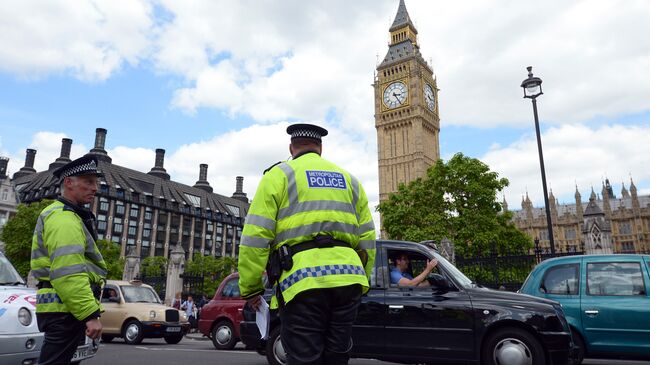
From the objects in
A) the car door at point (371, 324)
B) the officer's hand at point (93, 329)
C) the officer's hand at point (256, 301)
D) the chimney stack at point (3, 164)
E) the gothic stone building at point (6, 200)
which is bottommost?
the car door at point (371, 324)

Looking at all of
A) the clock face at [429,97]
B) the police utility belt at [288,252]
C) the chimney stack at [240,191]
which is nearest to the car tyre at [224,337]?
the police utility belt at [288,252]

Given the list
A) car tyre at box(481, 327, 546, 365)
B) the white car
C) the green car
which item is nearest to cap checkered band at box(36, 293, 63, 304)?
the white car

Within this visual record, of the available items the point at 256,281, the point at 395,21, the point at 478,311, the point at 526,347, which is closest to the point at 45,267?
the point at 256,281

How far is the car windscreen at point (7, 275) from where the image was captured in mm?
5852

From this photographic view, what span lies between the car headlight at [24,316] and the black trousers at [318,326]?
12.3 ft

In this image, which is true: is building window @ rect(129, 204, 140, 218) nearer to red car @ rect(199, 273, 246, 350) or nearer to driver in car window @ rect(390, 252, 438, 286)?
red car @ rect(199, 273, 246, 350)

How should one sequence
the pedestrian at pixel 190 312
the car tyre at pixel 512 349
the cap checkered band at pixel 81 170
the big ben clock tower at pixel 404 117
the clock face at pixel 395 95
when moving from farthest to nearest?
the clock face at pixel 395 95 < the big ben clock tower at pixel 404 117 < the pedestrian at pixel 190 312 < the car tyre at pixel 512 349 < the cap checkered band at pixel 81 170

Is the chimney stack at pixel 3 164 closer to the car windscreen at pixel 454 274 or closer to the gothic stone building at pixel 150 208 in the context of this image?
the gothic stone building at pixel 150 208

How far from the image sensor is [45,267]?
3500mm

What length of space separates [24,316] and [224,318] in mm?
6344

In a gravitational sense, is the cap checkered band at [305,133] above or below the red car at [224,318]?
above

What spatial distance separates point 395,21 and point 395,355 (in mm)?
84129

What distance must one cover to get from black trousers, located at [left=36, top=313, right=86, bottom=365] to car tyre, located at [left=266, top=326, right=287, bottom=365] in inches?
143

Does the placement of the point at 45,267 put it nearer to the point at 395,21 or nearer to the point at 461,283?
the point at 461,283
